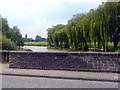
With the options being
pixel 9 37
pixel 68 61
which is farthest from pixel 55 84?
pixel 9 37

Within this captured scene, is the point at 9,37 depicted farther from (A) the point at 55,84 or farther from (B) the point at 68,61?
(A) the point at 55,84

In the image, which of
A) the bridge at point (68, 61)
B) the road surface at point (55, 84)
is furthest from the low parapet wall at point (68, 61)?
the road surface at point (55, 84)

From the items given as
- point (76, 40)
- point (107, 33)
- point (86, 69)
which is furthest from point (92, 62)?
point (76, 40)

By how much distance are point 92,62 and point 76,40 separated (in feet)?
99.5

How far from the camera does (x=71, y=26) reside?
42.5 metres

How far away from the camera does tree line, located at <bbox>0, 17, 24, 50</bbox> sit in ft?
56.3

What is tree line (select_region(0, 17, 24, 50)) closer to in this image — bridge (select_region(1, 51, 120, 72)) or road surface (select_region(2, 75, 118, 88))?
bridge (select_region(1, 51, 120, 72))

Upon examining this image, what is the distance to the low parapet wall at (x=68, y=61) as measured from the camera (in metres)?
9.93

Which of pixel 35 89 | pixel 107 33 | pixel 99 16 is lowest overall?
pixel 35 89

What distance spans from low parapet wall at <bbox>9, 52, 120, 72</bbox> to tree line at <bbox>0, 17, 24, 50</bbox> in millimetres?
6217

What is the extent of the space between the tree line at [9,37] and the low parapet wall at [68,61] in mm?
6217

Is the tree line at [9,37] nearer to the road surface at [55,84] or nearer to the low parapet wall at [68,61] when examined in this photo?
the low parapet wall at [68,61]

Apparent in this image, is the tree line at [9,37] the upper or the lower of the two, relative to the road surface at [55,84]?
upper

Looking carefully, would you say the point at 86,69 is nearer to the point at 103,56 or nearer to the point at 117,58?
the point at 103,56
